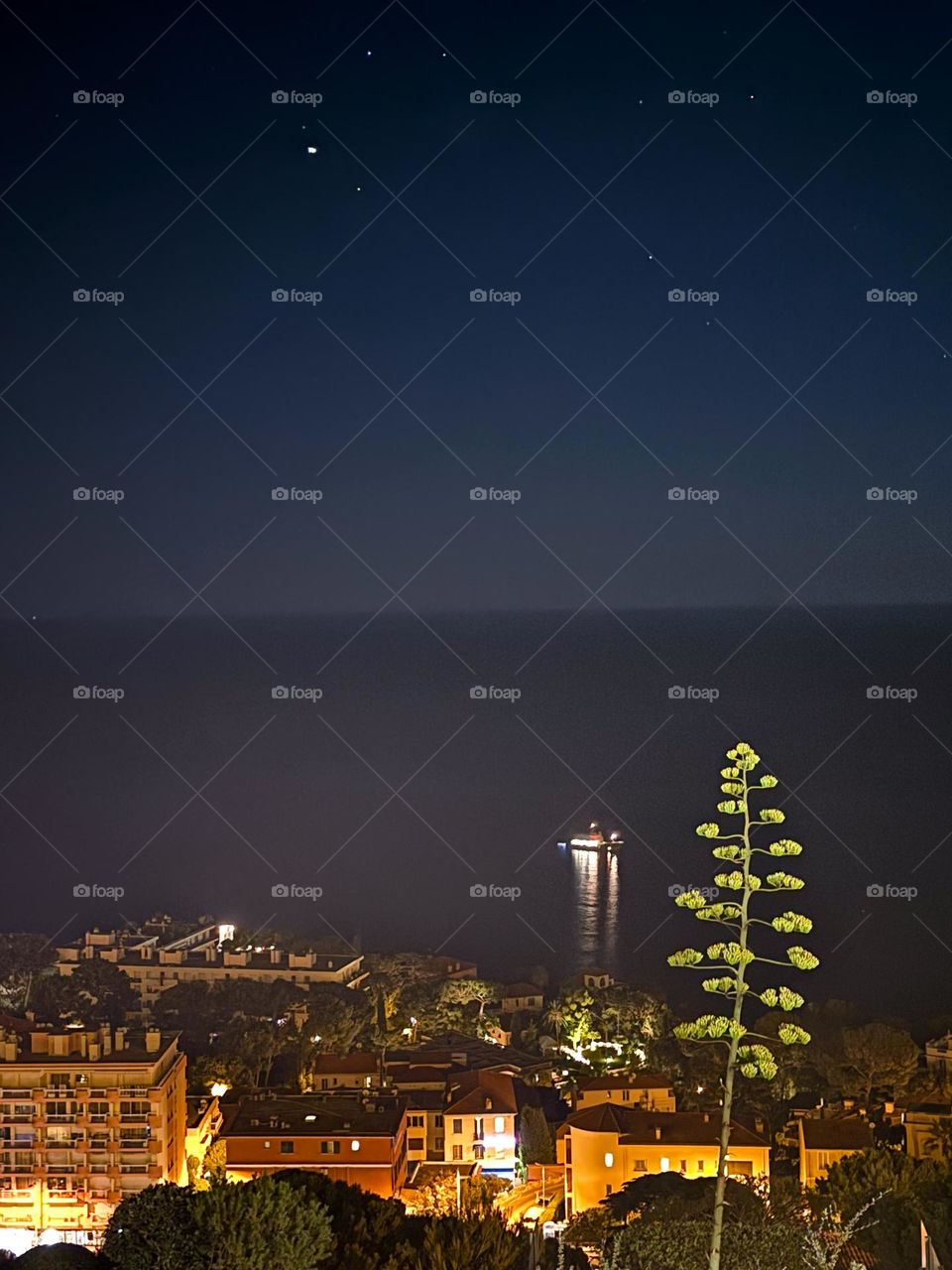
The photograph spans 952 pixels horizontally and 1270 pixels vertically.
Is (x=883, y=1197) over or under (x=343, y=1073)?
under

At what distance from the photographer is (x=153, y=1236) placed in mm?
3178

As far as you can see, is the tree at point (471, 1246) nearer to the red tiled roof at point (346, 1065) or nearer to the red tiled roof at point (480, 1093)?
the red tiled roof at point (480, 1093)

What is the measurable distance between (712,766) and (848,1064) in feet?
17.6

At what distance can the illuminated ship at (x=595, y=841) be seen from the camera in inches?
387

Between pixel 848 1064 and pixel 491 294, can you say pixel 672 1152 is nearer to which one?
pixel 848 1064

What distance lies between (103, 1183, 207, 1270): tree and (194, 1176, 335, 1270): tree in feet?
0.11

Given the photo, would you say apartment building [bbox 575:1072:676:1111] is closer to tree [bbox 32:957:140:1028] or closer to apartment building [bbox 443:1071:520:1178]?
apartment building [bbox 443:1071:520:1178]

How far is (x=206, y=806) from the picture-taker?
38.3 ft

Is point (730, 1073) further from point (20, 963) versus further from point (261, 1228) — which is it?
point (20, 963)

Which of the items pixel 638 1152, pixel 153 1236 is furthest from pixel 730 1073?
pixel 638 1152

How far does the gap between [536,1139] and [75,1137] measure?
193cm

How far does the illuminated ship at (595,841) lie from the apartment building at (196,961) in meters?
2.34

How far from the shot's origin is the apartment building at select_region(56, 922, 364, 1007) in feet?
25.8

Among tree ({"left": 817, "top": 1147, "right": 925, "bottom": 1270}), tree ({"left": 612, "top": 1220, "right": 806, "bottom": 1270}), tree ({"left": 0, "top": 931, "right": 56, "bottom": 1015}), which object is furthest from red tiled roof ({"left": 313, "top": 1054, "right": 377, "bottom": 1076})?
tree ({"left": 612, "top": 1220, "right": 806, "bottom": 1270})
